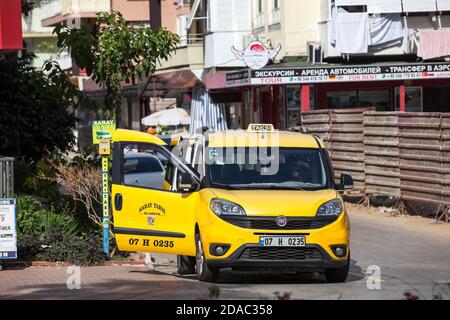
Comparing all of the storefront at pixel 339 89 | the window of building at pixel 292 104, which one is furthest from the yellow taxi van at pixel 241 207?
the window of building at pixel 292 104

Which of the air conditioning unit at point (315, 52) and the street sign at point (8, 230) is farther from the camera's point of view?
the air conditioning unit at point (315, 52)

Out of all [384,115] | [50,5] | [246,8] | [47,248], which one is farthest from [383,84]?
[50,5]

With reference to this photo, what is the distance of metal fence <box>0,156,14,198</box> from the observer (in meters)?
17.5

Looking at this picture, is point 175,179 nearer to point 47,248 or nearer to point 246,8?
point 47,248

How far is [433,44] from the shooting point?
36.8m

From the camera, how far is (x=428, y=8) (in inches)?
1470

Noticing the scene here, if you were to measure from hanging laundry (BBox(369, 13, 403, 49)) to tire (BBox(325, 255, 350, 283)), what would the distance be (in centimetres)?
2397

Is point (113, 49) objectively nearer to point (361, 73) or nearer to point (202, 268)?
point (202, 268)

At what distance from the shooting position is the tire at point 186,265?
15.6m

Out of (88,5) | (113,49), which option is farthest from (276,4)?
(88,5)

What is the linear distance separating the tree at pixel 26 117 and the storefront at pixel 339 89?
8.82 metres

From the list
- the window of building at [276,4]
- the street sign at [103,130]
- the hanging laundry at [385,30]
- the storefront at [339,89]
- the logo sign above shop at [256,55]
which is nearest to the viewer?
the street sign at [103,130]

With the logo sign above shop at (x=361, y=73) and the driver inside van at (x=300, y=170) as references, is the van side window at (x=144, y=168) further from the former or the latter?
the driver inside van at (x=300, y=170)

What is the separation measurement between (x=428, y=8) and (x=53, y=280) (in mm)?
25332
